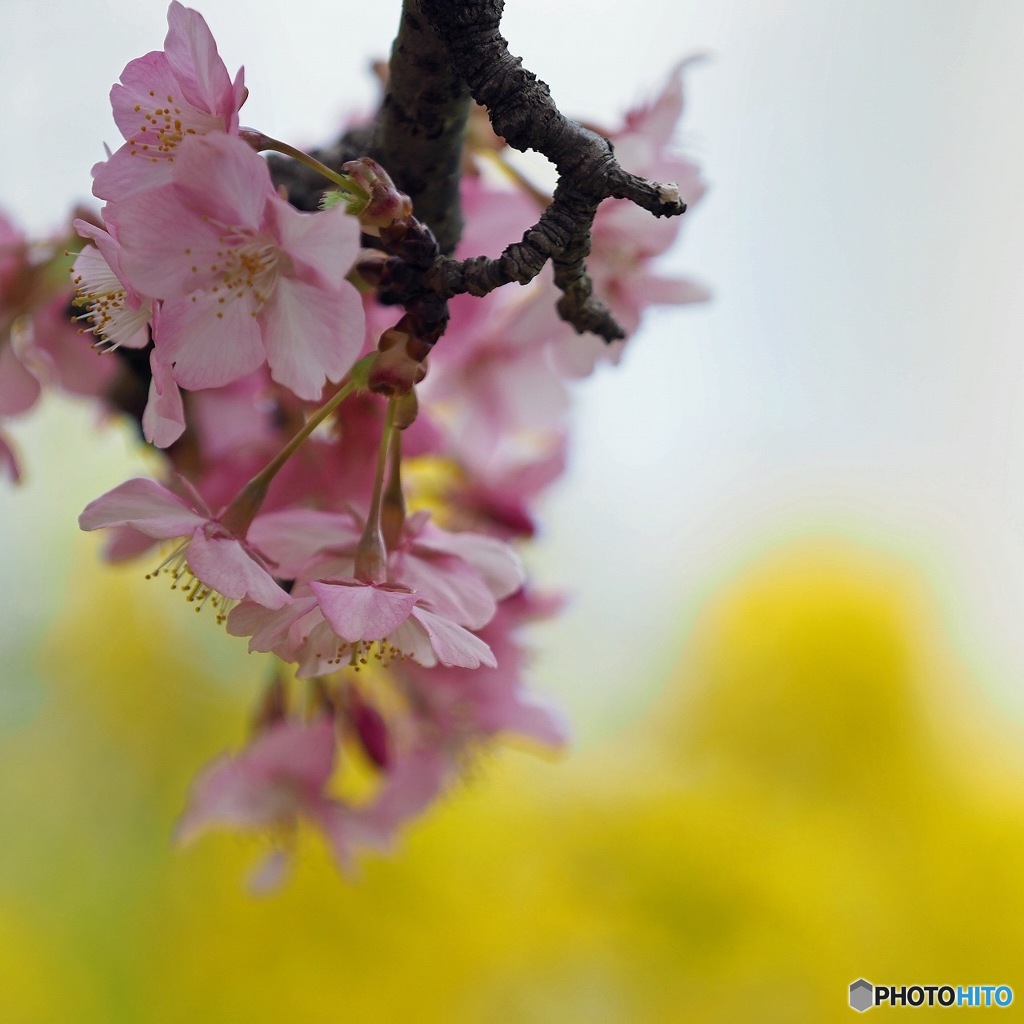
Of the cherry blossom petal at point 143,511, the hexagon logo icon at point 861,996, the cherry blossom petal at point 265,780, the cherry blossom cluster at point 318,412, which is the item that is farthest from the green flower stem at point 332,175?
the hexagon logo icon at point 861,996

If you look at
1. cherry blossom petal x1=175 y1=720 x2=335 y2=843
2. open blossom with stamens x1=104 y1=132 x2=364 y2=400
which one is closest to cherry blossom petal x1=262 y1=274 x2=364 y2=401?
open blossom with stamens x1=104 y1=132 x2=364 y2=400

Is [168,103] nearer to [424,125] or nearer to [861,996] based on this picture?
[424,125]

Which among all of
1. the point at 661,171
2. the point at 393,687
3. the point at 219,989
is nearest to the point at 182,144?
the point at 661,171

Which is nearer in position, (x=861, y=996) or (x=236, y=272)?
(x=236, y=272)

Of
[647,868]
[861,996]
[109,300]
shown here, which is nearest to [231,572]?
[109,300]

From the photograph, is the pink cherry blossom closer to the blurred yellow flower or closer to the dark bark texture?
the dark bark texture

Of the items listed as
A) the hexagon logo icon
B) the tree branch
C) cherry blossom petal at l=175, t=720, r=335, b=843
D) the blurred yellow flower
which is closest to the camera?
the tree branch

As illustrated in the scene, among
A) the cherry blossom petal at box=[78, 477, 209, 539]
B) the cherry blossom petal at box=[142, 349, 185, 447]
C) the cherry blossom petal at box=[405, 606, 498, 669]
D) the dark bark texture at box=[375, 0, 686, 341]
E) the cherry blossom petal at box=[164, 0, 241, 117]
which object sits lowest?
the cherry blossom petal at box=[405, 606, 498, 669]

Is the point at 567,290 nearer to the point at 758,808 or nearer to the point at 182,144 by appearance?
the point at 182,144
